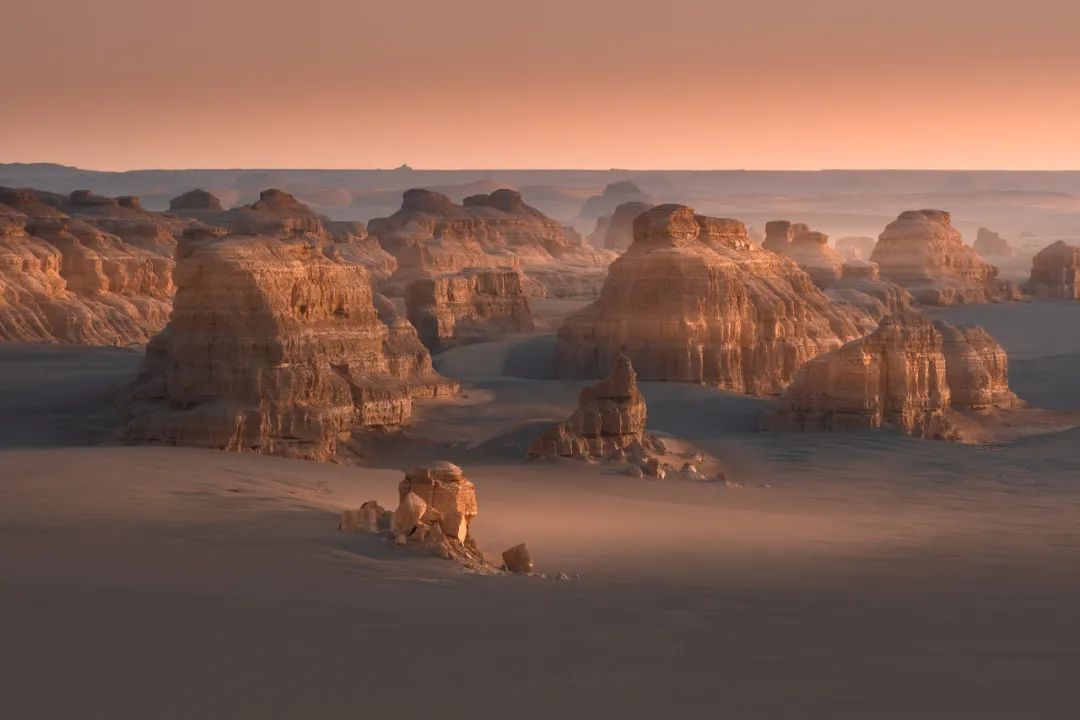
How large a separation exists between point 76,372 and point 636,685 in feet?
133

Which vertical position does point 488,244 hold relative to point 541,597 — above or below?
above

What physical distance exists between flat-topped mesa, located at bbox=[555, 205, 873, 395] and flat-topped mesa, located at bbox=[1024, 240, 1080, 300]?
5238 cm

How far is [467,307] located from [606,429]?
35346 millimetres

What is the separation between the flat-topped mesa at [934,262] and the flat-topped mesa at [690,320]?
142ft

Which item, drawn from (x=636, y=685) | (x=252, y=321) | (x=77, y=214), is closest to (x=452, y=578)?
(x=636, y=685)

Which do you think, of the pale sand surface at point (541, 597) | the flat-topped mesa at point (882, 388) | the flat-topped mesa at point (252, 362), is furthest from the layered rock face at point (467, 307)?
the pale sand surface at point (541, 597)

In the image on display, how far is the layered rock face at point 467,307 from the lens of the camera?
241 ft

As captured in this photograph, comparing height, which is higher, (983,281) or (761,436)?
(983,281)

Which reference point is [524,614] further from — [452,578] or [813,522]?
[813,522]

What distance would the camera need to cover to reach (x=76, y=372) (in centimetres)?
5431

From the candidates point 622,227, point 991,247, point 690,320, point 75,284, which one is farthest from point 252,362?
point 991,247

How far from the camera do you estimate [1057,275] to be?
113250 millimetres

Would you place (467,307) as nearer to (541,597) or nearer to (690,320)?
(690,320)

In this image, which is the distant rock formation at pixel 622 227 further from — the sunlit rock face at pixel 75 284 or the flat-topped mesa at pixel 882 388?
the flat-topped mesa at pixel 882 388
